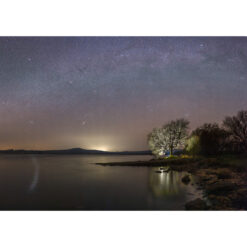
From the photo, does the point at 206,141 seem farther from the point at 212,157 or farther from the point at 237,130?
the point at 237,130

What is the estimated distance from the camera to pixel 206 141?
931 centimetres

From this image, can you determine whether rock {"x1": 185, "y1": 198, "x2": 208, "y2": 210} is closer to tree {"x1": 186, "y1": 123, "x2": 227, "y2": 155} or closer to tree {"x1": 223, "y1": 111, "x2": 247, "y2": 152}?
tree {"x1": 223, "y1": 111, "x2": 247, "y2": 152}

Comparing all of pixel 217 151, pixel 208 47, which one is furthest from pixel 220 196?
pixel 217 151

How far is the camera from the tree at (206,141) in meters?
7.97

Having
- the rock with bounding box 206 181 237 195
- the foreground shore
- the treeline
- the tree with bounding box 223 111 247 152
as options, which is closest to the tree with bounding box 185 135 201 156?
the treeline

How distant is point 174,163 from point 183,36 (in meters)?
7.81

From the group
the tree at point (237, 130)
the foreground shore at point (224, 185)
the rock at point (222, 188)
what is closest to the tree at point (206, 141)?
the tree at point (237, 130)

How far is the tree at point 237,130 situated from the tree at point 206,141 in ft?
1.16

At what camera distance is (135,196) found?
495 centimetres

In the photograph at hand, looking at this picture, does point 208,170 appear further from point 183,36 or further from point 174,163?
point 183,36

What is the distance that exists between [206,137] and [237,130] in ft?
5.76

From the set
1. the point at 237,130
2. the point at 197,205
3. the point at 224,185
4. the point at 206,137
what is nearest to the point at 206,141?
the point at 206,137

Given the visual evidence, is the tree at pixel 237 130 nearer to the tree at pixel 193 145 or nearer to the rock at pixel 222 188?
the tree at pixel 193 145

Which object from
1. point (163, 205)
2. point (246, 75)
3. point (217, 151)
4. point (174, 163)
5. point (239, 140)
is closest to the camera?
point (163, 205)
